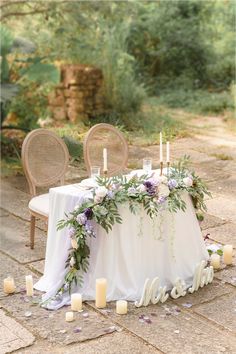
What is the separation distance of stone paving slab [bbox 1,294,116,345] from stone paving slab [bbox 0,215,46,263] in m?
0.77

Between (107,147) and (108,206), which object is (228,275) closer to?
(108,206)

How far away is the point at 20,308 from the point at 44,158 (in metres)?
1.40

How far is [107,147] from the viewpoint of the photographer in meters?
5.03

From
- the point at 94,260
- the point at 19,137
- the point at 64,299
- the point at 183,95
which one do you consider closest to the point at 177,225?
the point at 94,260

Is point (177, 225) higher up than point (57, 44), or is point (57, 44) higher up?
point (57, 44)

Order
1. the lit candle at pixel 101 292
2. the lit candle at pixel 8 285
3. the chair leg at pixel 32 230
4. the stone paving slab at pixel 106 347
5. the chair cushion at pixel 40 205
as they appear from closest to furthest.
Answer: the stone paving slab at pixel 106 347 < the lit candle at pixel 101 292 < the lit candle at pixel 8 285 < the chair cushion at pixel 40 205 < the chair leg at pixel 32 230

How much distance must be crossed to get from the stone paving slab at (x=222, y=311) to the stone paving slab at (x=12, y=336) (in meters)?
0.96

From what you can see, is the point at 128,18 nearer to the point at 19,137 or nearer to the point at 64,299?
the point at 19,137

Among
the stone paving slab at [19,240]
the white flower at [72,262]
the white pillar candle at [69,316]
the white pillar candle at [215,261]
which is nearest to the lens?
the white pillar candle at [69,316]

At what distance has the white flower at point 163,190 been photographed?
3823 millimetres

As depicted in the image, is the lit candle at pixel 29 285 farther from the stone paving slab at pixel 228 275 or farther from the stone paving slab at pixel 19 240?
the stone paving slab at pixel 228 275

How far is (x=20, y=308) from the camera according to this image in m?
3.68

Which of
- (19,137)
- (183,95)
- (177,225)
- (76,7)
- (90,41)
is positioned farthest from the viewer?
(183,95)

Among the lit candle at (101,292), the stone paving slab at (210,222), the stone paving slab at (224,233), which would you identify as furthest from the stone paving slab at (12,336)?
the stone paving slab at (210,222)
